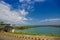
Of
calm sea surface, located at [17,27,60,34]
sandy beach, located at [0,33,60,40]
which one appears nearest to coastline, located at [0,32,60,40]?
sandy beach, located at [0,33,60,40]

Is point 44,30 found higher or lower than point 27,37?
higher

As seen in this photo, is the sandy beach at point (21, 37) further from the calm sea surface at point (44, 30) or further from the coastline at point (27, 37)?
the calm sea surface at point (44, 30)

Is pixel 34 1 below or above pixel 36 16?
above

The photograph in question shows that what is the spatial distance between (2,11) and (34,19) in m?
0.87

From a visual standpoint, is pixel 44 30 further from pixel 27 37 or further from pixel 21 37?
pixel 21 37

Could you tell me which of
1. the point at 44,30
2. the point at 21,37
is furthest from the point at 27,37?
the point at 44,30

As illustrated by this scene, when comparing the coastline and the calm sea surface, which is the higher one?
the calm sea surface

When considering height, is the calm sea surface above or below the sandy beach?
above

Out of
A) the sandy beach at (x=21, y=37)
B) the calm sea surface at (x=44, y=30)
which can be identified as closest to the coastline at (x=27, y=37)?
the sandy beach at (x=21, y=37)

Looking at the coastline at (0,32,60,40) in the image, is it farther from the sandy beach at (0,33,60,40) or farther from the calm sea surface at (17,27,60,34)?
the calm sea surface at (17,27,60,34)

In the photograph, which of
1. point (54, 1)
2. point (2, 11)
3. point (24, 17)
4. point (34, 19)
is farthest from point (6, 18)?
point (54, 1)

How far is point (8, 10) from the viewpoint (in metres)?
3.84

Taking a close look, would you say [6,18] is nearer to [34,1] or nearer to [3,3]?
[3,3]

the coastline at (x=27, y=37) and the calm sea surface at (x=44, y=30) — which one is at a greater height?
the calm sea surface at (x=44, y=30)
